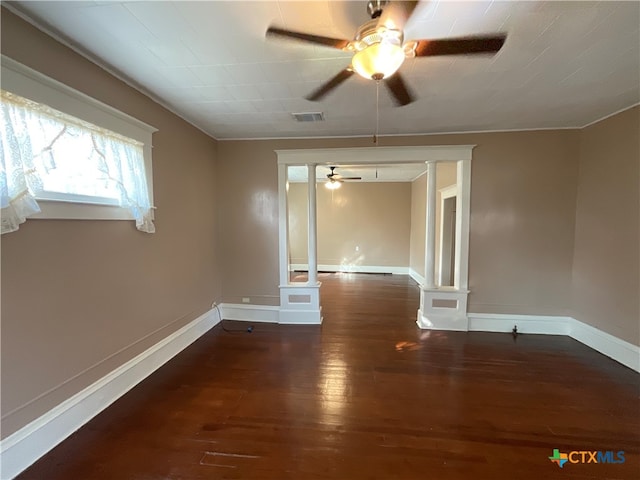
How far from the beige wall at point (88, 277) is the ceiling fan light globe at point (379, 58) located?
1947 millimetres

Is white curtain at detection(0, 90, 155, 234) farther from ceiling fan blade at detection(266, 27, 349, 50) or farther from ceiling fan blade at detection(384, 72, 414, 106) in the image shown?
ceiling fan blade at detection(384, 72, 414, 106)

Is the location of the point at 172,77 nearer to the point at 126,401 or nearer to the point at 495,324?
the point at 126,401

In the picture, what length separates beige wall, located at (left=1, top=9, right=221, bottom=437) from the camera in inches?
64.4

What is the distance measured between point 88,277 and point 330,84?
7.51 ft

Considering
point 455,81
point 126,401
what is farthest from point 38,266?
point 455,81

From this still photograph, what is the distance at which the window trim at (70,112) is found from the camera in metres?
1.60

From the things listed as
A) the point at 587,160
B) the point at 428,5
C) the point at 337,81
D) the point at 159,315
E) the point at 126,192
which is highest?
the point at 428,5

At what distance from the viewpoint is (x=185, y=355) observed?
10.2 feet

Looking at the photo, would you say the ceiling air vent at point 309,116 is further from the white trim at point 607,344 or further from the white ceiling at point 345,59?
the white trim at point 607,344

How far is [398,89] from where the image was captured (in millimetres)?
2416

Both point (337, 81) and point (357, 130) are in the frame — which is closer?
point (337, 81)

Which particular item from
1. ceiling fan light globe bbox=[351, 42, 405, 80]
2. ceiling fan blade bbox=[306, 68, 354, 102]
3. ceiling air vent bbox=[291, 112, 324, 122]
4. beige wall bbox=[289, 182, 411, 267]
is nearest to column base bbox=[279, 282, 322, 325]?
ceiling air vent bbox=[291, 112, 324, 122]

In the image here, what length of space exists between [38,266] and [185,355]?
1.76 m

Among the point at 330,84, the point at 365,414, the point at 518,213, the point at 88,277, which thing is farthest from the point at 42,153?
the point at 518,213
